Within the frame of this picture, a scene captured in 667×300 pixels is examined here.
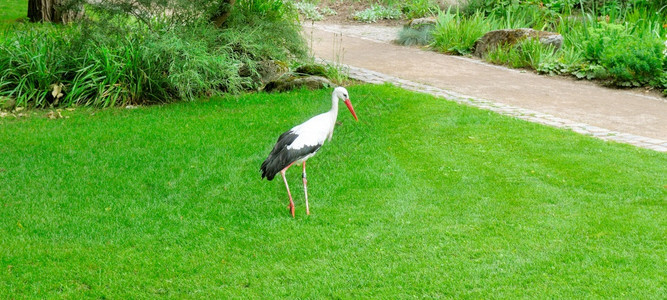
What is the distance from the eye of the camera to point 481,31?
43.6ft

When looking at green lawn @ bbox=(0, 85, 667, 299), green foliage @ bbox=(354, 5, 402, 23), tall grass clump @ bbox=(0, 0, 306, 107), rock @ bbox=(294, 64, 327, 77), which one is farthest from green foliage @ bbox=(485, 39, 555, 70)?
green foliage @ bbox=(354, 5, 402, 23)

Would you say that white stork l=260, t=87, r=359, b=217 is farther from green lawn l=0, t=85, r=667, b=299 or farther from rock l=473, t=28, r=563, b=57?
rock l=473, t=28, r=563, b=57

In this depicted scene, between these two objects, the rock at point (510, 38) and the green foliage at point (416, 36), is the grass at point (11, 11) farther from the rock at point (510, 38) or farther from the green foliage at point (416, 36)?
the rock at point (510, 38)

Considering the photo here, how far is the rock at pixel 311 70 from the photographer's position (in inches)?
420

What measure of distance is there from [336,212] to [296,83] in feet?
15.7

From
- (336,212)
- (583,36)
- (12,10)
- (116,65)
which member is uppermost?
(583,36)

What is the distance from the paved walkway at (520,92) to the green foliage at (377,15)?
427cm

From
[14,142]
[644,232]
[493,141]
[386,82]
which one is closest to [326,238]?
[644,232]

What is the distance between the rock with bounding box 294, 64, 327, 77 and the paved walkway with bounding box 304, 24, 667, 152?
1.60ft

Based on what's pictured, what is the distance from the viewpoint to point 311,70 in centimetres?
1070

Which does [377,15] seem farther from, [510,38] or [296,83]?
[296,83]

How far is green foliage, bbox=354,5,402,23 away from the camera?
60.2 feet

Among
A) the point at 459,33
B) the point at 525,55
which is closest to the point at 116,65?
the point at 525,55

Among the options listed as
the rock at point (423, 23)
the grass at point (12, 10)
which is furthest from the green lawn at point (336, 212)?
the grass at point (12, 10)
